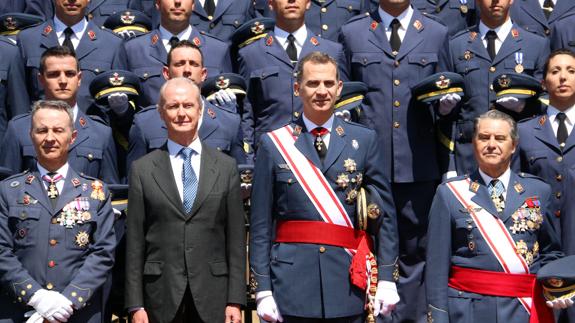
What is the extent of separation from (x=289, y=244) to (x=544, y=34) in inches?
159

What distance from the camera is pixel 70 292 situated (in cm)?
787

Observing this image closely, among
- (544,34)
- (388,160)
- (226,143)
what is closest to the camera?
(226,143)

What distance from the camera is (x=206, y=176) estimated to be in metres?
8.05

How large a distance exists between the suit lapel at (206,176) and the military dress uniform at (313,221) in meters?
0.27

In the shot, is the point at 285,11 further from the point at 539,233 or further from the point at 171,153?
the point at 539,233

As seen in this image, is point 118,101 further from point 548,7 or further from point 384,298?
point 548,7

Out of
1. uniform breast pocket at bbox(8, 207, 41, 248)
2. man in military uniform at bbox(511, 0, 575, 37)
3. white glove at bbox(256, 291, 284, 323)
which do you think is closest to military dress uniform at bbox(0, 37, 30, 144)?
A: uniform breast pocket at bbox(8, 207, 41, 248)

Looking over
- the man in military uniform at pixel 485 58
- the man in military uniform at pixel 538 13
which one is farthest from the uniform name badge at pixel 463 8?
the man in military uniform at pixel 485 58

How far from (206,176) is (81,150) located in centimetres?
135

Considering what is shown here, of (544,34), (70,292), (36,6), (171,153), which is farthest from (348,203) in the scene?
(36,6)

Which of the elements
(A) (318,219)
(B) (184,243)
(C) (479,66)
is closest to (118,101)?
(B) (184,243)

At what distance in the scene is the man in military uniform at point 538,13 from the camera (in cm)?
1110

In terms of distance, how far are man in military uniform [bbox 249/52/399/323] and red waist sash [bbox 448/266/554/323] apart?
0.48 meters

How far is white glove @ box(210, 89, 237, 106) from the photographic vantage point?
9.52m
